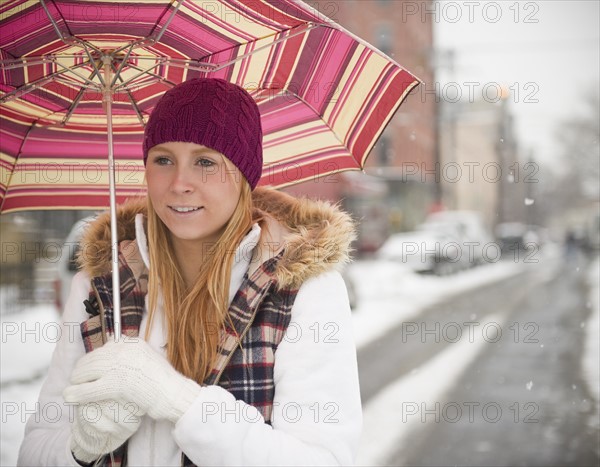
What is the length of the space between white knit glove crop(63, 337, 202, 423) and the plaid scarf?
0.49 ft

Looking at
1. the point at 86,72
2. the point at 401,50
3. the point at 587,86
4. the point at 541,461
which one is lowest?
the point at 541,461

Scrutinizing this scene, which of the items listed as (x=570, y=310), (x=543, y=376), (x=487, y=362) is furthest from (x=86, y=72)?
(x=570, y=310)

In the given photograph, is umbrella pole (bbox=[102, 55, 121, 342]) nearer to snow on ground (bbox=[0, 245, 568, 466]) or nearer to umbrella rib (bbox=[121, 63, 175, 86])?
umbrella rib (bbox=[121, 63, 175, 86])

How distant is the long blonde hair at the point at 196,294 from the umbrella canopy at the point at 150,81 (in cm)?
53

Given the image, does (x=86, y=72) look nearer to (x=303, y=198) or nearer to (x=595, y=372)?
(x=303, y=198)

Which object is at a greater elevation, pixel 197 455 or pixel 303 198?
pixel 303 198

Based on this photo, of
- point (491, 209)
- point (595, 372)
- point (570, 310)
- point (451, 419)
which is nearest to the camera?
point (451, 419)

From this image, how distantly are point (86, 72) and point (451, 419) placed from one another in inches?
193

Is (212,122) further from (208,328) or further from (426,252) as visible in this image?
(426,252)

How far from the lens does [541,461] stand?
5016mm

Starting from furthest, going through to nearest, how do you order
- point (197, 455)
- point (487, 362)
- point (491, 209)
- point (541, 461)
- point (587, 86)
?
point (491, 209)
point (587, 86)
point (487, 362)
point (541, 461)
point (197, 455)

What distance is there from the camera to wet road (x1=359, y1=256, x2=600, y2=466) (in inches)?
207

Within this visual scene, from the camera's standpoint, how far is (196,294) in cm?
197

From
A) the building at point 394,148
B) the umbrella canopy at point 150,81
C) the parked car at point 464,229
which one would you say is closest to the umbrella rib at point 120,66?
the umbrella canopy at point 150,81
